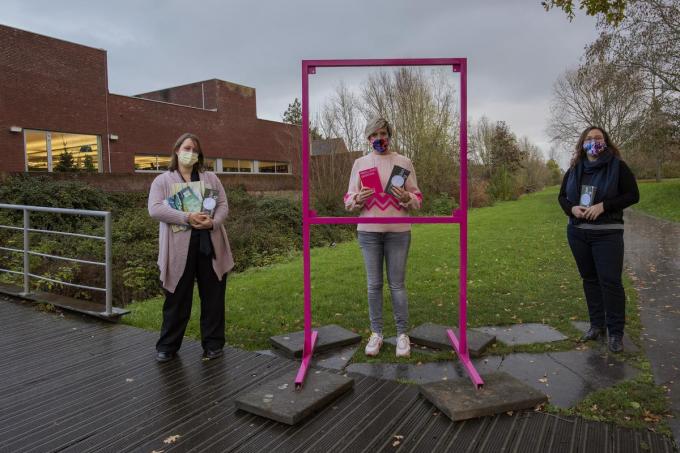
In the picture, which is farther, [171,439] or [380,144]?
[380,144]

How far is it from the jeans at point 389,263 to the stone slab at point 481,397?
936mm

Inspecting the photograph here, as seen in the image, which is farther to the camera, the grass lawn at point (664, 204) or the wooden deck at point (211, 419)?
the grass lawn at point (664, 204)

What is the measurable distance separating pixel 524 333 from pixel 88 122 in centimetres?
2299

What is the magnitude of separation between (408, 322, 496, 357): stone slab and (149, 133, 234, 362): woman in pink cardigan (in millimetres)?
1903

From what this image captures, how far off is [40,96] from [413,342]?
21750 mm

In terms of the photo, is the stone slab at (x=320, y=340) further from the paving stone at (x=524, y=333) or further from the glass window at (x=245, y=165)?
the glass window at (x=245, y=165)

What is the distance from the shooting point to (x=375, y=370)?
4047 millimetres

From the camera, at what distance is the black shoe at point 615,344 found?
4191 millimetres

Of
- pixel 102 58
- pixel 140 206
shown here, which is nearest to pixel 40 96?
pixel 102 58

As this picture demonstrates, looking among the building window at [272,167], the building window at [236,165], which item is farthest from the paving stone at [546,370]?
the building window at [272,167]

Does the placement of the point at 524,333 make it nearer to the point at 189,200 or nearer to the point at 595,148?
the point at 595,148

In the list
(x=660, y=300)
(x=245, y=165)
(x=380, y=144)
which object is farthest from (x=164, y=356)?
(x=245, y=165)

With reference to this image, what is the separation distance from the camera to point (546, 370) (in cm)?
391

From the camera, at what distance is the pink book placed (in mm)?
4004
